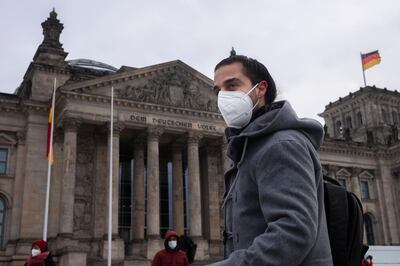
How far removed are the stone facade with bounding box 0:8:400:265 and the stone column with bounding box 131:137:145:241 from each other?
2.9 inches

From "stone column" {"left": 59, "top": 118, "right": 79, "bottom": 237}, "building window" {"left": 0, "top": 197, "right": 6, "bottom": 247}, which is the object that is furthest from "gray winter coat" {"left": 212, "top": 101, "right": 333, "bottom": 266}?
"building window" {"left": 0, "top": 197, "right": 6, "bottom": 247}

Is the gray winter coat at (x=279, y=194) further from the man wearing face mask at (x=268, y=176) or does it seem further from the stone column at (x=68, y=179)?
the stone column at (x=68, y=179)

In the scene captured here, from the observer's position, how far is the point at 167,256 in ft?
32.4

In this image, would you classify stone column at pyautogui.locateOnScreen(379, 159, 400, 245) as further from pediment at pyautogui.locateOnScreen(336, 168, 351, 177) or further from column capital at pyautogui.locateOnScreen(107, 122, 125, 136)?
column capital at pyautogui.locateOnScreen(107, 122, 125, 136)

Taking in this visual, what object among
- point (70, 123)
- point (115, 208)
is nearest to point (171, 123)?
point (70, 123)

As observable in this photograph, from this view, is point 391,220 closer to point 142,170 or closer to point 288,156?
point 142,170

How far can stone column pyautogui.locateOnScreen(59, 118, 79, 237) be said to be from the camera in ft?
94.3

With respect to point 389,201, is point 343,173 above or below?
above

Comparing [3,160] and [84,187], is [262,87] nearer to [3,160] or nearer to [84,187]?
[84,187]

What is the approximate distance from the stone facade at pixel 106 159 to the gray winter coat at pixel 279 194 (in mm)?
25983

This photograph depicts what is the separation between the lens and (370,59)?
5225cm

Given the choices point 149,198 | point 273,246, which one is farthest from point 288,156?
point 149,198

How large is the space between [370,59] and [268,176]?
54044 millimetres

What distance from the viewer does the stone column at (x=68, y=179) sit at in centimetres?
2873
